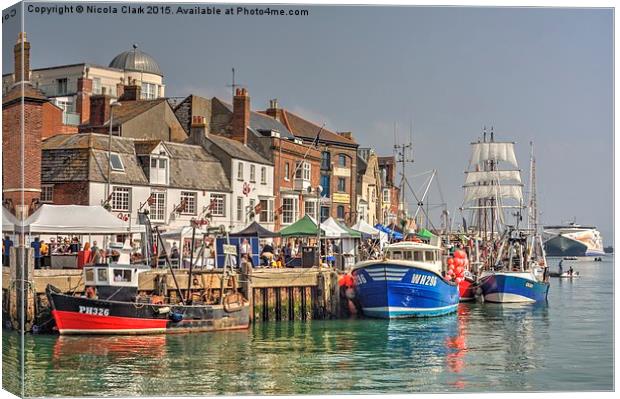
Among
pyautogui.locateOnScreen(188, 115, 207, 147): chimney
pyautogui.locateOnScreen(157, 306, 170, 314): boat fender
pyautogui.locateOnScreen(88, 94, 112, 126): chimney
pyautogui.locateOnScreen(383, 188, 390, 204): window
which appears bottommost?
pyautogui.locateOnScreen(157, 306, 170, 314): boat fender

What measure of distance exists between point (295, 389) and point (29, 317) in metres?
10.3

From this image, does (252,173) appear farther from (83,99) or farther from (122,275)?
(83,99)

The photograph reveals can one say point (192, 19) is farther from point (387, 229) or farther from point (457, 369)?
point (387, 229)

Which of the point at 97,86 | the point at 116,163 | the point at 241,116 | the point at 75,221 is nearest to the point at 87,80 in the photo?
the point at 97,86

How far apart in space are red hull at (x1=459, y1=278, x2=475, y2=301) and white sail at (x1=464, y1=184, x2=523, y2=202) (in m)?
5.59

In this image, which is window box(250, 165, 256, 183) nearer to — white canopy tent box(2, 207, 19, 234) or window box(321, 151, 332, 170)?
window box(321, 151, 332, 170)

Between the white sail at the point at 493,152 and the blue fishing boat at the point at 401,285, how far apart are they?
1059 cm

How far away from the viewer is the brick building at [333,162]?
27.9 meters

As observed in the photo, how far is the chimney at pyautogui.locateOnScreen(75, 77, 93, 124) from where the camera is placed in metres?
28.2

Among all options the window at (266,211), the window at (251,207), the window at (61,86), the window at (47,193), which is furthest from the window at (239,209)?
the window at (47,193)

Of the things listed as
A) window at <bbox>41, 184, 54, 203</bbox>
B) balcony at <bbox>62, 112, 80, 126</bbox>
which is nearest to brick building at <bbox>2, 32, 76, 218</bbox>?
window at <bbox>41, 184, 54, 203</bbox>

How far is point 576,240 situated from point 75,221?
13.9 meters

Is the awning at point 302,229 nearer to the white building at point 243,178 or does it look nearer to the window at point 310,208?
the window at point 310,208

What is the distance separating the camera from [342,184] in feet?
119
